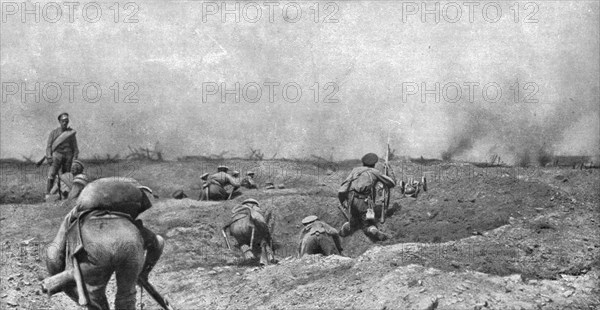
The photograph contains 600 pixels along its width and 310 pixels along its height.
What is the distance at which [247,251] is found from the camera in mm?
17547

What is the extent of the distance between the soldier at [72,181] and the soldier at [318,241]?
5.86 m

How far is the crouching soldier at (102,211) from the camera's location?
1205 centimetres

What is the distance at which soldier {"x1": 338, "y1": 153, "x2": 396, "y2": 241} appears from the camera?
1905cm

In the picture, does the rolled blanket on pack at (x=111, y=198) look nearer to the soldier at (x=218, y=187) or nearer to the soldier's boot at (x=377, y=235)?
the soldier's boot at (x=377, y=235)

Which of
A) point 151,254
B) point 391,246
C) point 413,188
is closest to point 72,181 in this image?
point 413,188

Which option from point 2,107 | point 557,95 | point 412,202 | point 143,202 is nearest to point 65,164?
point 2,107

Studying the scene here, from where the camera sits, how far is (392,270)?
1453 centimetres

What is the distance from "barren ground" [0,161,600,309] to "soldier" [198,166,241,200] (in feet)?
1.54

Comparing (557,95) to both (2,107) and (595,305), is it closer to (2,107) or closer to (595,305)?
(595,305)

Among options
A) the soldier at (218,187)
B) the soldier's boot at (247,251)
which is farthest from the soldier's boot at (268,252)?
the soldier at (218,187)

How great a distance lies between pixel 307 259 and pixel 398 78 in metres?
7.91
